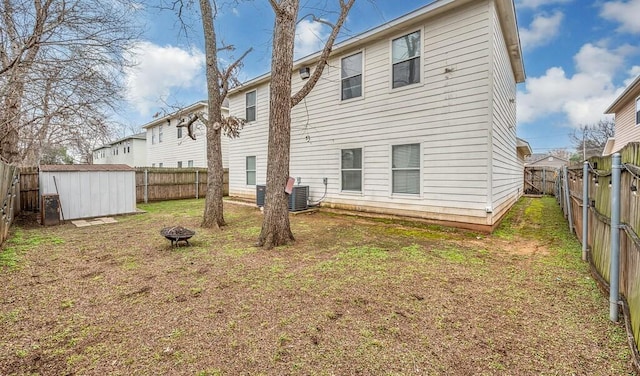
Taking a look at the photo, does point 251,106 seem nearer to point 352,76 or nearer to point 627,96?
point 352,76

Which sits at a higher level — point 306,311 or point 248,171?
point 248,171

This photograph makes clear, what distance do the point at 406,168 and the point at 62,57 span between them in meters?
7.93

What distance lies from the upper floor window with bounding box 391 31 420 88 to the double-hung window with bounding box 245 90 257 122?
6243mm

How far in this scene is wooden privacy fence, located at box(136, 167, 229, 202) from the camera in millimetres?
12406

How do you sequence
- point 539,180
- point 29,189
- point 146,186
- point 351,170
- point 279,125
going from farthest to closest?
→ point 539,180, point 146,186, point 29,189, point 351,170, point 279,125

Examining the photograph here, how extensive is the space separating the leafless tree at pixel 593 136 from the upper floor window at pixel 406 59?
3583 cm

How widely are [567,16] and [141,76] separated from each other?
702 inches

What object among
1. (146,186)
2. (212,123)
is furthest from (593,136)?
(146,186)

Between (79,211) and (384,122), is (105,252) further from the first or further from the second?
(384,122)

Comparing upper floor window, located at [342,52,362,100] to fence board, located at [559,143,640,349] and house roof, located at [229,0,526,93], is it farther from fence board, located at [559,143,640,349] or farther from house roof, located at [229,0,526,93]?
fence board, located at [559,143,640,349]

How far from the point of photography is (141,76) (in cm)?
755

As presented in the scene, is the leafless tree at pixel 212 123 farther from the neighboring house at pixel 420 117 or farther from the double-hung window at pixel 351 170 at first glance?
the double-hung window at pixel 351 170

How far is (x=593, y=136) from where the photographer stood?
33.2 metres

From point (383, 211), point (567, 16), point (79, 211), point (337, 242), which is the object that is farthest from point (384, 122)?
Answer: point (567, 16)
